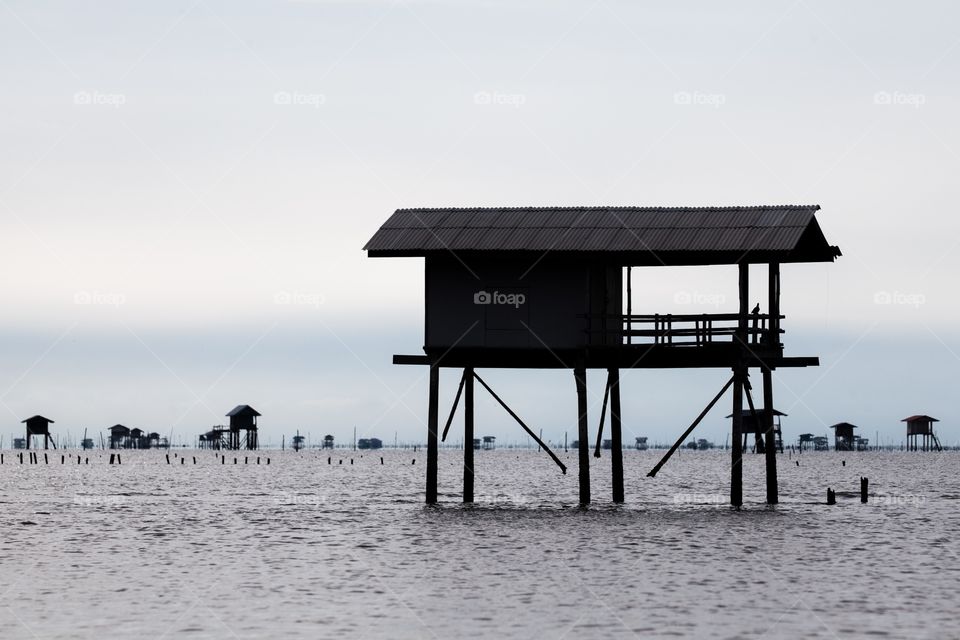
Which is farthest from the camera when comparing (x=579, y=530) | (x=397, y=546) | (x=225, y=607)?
(x=579, y=530)

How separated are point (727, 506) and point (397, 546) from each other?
17.8 meters

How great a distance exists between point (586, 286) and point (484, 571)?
13002 mm

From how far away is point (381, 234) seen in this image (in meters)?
43.4

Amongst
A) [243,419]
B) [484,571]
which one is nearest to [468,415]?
[484,571]

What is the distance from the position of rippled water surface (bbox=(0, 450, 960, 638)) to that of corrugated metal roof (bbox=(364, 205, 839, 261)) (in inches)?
331

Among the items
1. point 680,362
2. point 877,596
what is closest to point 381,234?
point 680,362

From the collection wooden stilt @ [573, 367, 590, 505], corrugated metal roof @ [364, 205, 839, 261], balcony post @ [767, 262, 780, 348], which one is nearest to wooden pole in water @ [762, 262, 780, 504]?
balcony post @ [767, 262, 780, 348]

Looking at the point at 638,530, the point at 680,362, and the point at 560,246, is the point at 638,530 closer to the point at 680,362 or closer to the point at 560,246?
the point at 680,362

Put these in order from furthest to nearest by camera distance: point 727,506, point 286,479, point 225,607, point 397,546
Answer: point 286,479, point 727,506, point 397,546, point 225,607

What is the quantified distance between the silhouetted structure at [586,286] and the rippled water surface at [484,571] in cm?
458

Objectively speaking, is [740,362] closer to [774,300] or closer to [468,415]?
[774,300]

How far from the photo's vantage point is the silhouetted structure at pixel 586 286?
4122cm

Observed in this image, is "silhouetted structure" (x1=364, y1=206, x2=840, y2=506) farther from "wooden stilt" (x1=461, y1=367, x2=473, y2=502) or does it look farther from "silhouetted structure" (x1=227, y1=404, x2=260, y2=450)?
"silhouetted structure" (x1=227, y1=404, x2=260, y2=450)

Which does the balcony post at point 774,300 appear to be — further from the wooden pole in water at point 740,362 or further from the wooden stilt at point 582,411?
the wooden stilt at point 582,411
